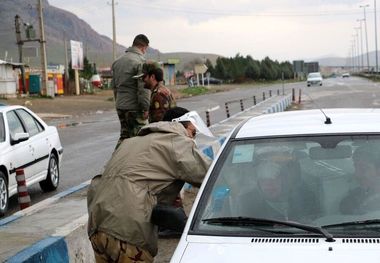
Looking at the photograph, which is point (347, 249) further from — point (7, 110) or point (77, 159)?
point (77, 159)

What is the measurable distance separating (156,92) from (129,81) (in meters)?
1.18

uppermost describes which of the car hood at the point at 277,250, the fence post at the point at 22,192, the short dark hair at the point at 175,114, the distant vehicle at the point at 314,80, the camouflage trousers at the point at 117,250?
the short dark hair at the point at 175,114

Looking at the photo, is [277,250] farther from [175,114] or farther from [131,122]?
[131,122]

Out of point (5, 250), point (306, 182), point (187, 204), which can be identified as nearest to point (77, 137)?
point (187, 204)

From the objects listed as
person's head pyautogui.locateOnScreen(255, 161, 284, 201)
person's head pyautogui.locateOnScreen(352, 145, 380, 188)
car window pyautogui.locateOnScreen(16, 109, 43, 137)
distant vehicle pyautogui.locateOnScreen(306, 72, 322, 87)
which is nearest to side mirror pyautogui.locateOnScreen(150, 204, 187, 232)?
person's head pyautogui.locateOnScreen(255, 161, 284, 201)

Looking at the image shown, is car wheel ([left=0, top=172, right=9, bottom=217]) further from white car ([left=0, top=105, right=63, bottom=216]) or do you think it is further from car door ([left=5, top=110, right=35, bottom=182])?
car door ([left=5, top=110, right=35, bottom=182])

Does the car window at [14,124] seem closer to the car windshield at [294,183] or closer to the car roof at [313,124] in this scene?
the car roof at [313,124]

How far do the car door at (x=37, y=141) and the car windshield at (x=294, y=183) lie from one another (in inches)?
237

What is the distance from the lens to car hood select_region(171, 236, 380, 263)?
3043mm

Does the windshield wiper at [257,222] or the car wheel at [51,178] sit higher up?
the windshield wiper at [257,222]

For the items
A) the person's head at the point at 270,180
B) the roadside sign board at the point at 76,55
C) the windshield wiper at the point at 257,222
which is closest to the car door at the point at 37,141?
the person's head at the point at 270,180

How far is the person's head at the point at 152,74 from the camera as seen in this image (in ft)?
21.8

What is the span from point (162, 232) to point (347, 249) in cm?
374

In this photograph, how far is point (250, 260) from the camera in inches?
121
